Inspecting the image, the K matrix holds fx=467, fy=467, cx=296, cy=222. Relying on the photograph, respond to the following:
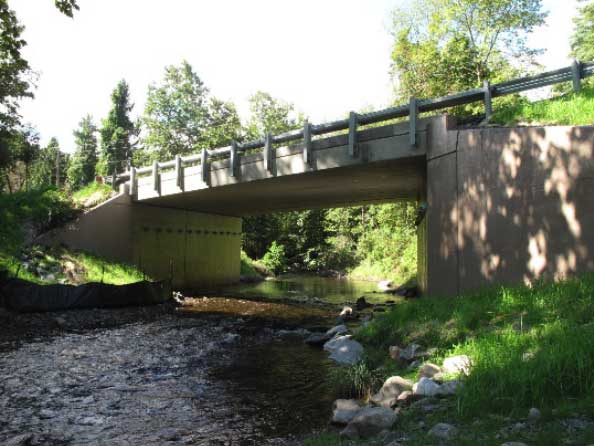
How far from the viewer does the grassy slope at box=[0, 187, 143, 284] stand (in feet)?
49.4

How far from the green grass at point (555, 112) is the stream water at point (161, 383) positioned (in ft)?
20.9

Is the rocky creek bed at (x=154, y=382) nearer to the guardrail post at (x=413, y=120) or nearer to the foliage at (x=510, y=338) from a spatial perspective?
the foliage at (x=510, y=338)

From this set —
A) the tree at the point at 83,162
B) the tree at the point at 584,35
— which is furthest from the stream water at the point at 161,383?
the tree at the point at 83,162

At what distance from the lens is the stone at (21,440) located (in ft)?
15.0

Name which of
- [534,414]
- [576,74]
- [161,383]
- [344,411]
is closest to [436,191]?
[576,74]

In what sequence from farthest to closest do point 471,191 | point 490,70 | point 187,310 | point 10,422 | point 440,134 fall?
1. point 490,70
2. point 187,310
3. point 440,134
4. point 471,191
5. point 10,422

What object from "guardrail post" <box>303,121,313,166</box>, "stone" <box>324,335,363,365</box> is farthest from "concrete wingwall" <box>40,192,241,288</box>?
"stone" <box>324,335,363,365</box>

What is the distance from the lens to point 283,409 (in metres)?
5.88

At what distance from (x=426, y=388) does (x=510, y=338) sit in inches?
51.4

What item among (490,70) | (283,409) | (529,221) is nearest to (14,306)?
(283,409)

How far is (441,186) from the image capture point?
33.4 feet

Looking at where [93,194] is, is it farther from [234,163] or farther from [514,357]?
[514,357]

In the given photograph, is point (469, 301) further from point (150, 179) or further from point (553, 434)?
point (150, 179)

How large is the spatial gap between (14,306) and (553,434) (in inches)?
486
